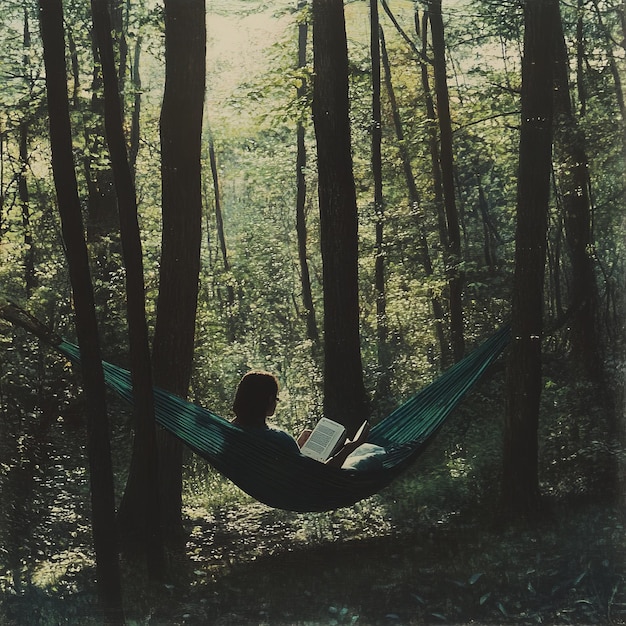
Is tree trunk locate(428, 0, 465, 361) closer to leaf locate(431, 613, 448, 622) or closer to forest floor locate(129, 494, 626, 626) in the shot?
forest floor locate(129, 494, 626, 626)

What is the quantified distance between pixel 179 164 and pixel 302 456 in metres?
1.20

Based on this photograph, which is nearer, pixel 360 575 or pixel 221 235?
pixel 360 575

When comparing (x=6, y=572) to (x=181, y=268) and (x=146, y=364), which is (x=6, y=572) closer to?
(x=146, y=364)

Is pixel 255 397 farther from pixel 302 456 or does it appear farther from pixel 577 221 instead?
pixel 577 221

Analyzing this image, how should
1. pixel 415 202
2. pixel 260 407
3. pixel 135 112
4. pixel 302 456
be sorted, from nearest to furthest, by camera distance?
pixel 302 456 < pixel 260 407 < pixel 135 112 < pixel 415 202

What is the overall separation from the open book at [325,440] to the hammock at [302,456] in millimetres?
114

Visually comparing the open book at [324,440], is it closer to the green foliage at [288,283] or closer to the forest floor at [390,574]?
the green foliage at [288,283]

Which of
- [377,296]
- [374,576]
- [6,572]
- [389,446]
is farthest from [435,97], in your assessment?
[6,572]

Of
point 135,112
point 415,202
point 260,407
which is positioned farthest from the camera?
point 415,202

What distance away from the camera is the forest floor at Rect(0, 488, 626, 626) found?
2826mm

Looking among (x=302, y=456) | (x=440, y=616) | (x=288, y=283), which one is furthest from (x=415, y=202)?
(x=440, y=616)

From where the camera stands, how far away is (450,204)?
3002 mm

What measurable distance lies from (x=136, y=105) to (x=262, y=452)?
136 cm

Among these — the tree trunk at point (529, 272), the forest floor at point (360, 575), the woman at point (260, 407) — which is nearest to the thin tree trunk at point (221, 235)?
the woman at point (260, 407)
